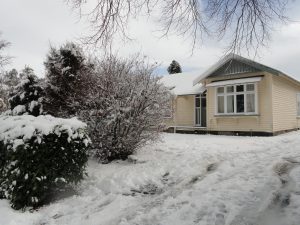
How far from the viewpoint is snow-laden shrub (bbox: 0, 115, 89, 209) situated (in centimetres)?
655

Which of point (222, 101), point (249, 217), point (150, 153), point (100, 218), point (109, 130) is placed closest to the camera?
point (249, 217)

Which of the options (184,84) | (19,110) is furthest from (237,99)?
(19,110)

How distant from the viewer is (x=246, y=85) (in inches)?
692

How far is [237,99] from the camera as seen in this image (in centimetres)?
1792

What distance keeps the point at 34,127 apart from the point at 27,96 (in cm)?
571

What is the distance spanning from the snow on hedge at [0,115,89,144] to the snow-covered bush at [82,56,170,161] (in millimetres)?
1952

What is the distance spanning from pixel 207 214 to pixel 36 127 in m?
3.76

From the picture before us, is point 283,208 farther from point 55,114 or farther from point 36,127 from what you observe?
point 55,114

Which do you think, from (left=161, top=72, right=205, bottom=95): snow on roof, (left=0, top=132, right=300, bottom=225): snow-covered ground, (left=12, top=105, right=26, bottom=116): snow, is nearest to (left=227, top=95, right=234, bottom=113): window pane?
(left=161, top=72, right=205, bottom=95): snow on roof

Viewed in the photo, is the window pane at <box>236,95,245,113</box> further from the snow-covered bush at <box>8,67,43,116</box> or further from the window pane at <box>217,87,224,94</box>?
the snow-covered bush at <box>8,67,43,116</box>

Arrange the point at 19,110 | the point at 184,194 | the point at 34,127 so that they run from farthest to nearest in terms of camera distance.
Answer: the point at 19,110 < the point at 34,127 < the point at 184,194

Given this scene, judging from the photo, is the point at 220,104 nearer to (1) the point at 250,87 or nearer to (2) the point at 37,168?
(1) the point at 250,87

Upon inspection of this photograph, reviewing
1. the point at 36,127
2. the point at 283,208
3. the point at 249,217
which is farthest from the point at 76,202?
the point at 283,208

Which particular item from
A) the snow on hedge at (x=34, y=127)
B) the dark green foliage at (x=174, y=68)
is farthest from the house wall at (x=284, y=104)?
the dark green foliage at (x=174, y=68)
